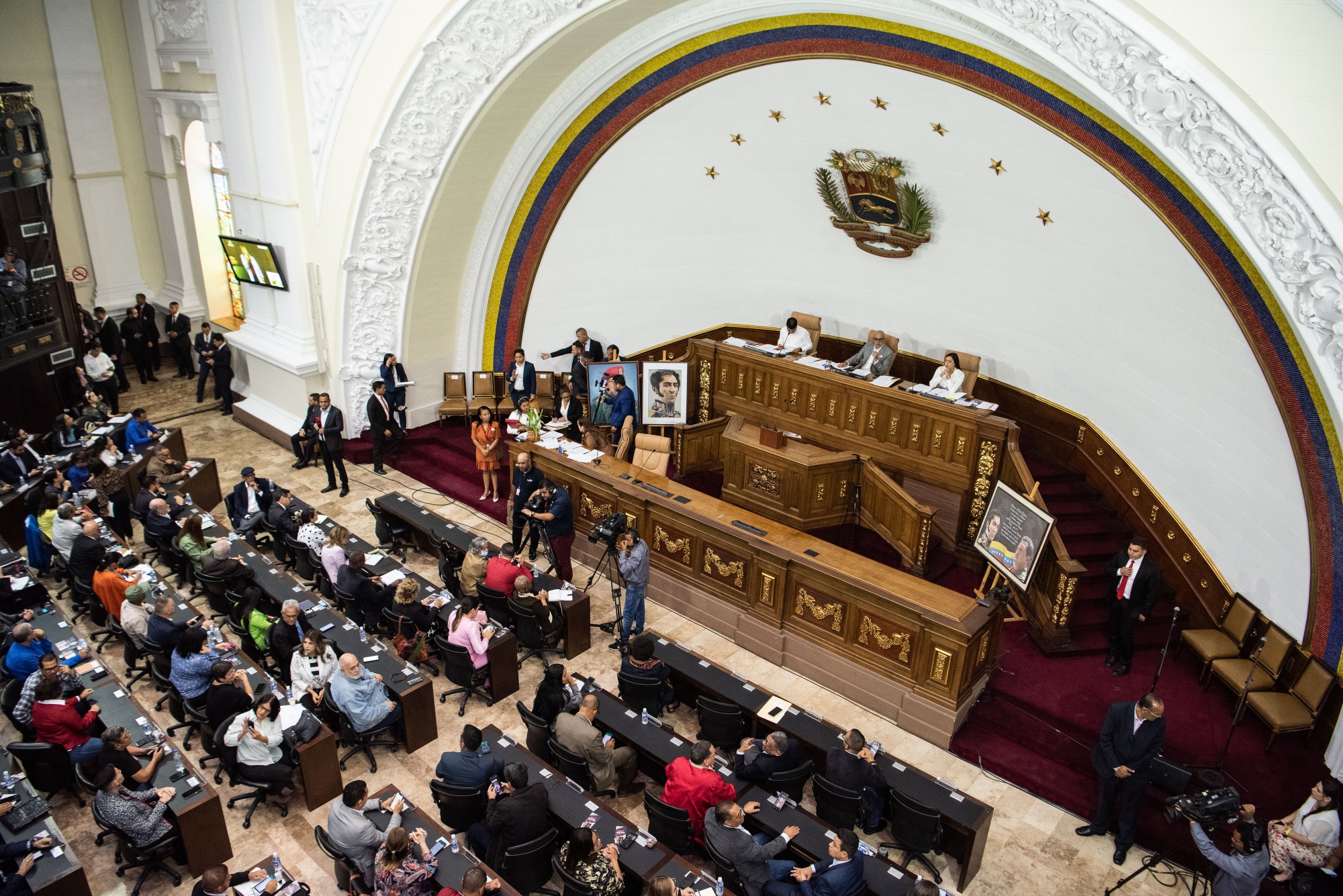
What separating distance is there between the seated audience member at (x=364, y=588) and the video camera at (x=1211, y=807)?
6.67 metres

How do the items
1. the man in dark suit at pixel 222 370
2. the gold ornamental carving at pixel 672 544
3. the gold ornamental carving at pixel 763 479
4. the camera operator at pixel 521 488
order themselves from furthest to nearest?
the man in dark suit at pixel 222 370 < the gold ornamental carving at pixel 763 479 < the camera operator at pixel 521 488 < the gold ornamental carving at pixel 672 544

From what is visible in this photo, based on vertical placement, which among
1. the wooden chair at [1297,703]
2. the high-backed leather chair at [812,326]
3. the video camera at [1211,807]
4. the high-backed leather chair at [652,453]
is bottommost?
the wooden chair at [1297,703]

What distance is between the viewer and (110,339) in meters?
15.5

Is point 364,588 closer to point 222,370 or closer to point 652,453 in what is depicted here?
point 652,453

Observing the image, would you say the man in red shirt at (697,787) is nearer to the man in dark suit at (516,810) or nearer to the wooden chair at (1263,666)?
the man in dark suit at (516,810)

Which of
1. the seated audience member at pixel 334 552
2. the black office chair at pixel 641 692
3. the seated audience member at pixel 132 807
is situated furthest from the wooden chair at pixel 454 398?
the seated audience member at pixel 132 807

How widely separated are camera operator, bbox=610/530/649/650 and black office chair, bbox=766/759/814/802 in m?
2.51

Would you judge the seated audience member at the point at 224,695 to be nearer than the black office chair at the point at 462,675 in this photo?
Yes

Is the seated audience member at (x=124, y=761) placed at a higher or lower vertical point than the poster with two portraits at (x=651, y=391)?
lower

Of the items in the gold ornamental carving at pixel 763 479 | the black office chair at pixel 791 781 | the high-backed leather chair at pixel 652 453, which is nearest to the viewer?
the black office chair at pixel 791 781

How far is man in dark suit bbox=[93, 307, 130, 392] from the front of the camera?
1542 centimetres

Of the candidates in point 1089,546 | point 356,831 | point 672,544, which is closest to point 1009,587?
point 1089,546

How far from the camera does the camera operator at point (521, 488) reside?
34.3ft

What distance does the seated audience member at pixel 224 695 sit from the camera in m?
7.18
